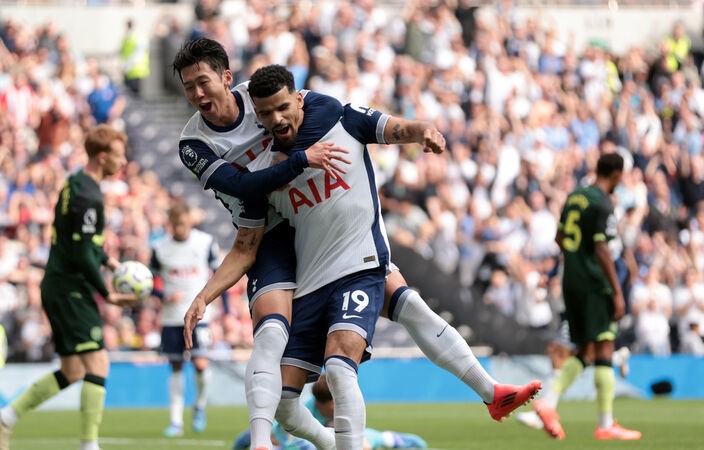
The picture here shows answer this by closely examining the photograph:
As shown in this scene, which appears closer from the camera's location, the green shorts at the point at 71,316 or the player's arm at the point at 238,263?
the player's arm at the point at 238,263

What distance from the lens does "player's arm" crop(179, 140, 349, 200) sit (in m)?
8.48

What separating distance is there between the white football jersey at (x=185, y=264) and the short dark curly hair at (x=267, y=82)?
819cm

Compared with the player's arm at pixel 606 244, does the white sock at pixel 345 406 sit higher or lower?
lower

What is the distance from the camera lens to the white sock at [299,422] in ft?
29.3

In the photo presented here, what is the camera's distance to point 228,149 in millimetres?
8883

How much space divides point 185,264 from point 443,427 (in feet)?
11.5

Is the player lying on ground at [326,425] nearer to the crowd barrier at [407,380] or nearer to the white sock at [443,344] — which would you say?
the white sock at [443,344]

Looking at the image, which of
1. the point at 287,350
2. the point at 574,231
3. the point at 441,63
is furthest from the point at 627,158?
the point at 287,350

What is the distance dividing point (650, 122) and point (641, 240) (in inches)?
165

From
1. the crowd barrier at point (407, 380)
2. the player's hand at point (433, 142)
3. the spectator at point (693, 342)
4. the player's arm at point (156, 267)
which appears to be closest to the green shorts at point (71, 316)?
the player's hand at point (433, 142)

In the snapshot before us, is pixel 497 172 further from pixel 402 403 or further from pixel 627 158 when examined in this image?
pixel 402 403

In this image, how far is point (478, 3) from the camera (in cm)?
3067

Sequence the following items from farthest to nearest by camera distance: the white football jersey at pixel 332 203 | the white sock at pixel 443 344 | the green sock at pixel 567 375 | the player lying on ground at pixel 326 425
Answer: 1. the green sock at pixel 567 375
2. the player lying on ground at pixel 326 425
3. the white sock at pixel 443 344
4. the white football jersey at pixel 332 203

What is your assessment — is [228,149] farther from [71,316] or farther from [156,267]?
[156,267]
